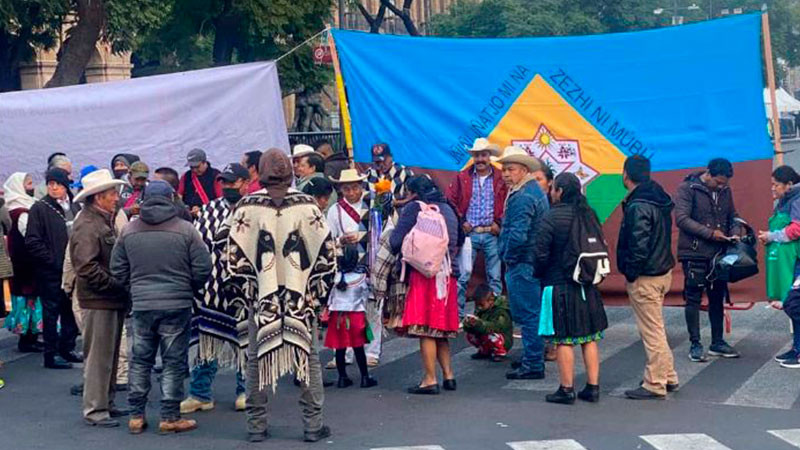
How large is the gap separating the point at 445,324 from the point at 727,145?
12.6ft

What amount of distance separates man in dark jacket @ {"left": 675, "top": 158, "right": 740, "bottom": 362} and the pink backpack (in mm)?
2360

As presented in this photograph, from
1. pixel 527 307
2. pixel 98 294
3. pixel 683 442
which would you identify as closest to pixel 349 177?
pixel 527 307

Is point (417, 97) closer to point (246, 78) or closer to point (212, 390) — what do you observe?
point (246, 78)

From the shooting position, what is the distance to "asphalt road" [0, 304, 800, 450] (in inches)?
335

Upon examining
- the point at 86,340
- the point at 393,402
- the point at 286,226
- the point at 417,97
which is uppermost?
the point at 417,97

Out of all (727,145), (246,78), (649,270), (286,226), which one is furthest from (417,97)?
(286,226)

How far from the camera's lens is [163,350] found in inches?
341

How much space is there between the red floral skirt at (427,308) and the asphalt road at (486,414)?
1.80 feet

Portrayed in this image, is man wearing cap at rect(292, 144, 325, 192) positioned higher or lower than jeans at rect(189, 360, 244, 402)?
higher

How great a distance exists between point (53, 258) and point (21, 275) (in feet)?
2.20

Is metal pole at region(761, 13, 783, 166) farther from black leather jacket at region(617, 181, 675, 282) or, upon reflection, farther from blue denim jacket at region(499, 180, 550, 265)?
blue denim jacket at region(499, 180, 550, 265)

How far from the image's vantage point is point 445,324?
9.81 metres

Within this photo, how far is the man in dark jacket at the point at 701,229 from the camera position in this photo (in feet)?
35.8

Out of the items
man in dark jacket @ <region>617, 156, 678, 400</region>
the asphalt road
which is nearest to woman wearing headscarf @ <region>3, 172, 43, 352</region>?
the asphalt road
